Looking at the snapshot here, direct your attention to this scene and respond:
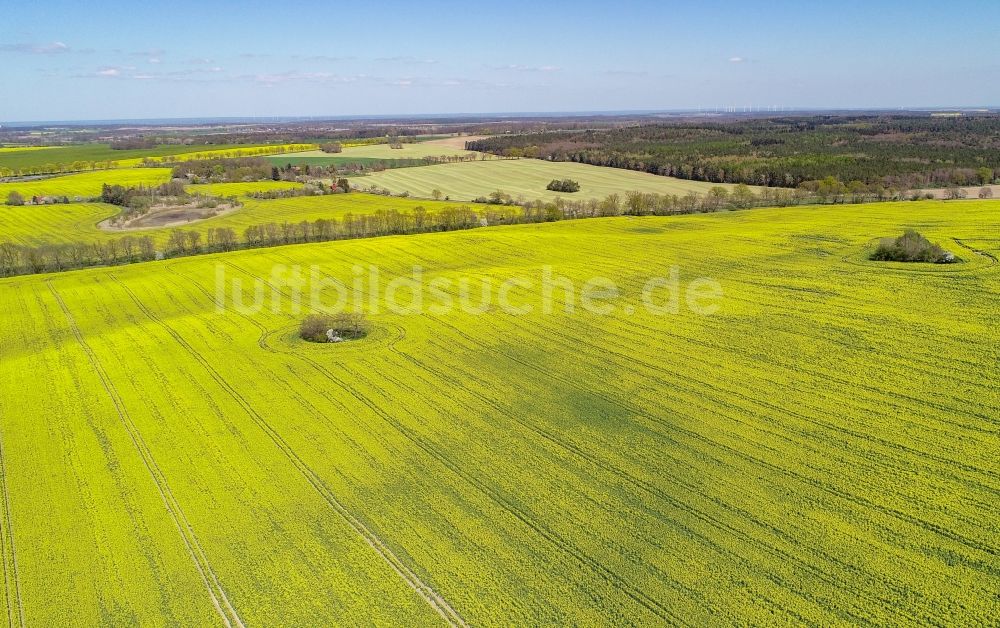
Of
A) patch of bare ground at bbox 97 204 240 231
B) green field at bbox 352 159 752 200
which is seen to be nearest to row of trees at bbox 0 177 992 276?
patch of bare ground at bbox 97 204 240 231

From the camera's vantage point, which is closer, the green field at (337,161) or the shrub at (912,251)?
the shrub at (912,251)

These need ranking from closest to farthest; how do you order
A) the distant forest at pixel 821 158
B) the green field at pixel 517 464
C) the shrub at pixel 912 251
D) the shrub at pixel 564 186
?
the green field at pixel 517 464
the shrub at pixel 912 251
the distant forest at pixel 821 158
the shrub at pixel 564 186

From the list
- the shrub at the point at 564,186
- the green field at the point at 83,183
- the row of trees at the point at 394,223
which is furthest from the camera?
the green field at the point at 83,183

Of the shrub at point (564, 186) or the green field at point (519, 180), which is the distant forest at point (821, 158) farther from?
the shrub at point (564, 186)

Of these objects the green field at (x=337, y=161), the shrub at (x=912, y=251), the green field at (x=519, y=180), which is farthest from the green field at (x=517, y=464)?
the green field at (x=337, y=161)

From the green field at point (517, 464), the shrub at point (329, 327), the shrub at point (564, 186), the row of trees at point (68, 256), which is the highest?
the shrub at point (564, 186)

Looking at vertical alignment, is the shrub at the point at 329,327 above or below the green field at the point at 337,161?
below
